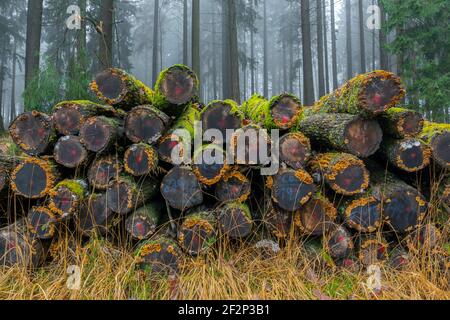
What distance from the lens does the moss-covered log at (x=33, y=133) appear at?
2945 millimetres

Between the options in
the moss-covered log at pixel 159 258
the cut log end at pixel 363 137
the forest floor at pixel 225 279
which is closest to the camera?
the forest floor at pixel 225 279

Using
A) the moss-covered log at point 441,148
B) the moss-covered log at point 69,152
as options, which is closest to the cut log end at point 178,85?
the moss-covered log at point 69,152

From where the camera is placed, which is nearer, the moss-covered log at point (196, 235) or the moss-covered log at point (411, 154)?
the moss-covered log at point (196, 235)

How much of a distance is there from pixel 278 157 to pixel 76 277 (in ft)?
6.49

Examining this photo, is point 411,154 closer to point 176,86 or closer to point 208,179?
point 208,179

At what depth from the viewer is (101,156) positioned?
2945 millimetres

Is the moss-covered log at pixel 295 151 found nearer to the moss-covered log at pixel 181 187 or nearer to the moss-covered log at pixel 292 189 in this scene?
the moss-covered log at pixel 292 189

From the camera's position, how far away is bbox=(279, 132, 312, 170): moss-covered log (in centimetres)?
283

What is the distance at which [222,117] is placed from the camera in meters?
2.94

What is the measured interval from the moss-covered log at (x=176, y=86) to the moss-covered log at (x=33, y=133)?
1124mm

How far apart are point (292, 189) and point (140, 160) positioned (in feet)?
4.48

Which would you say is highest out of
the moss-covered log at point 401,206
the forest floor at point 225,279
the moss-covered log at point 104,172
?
the moss-covered log at point 104,172
